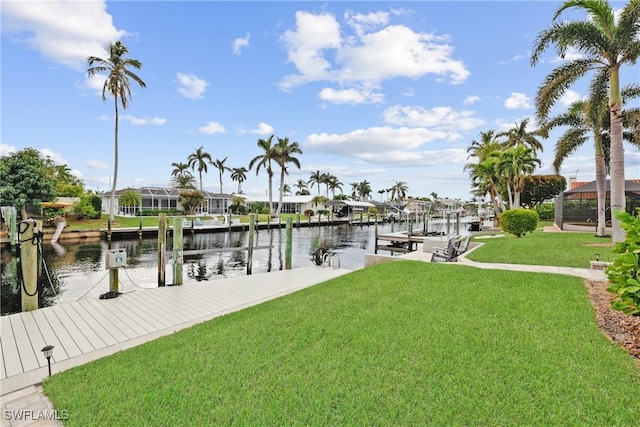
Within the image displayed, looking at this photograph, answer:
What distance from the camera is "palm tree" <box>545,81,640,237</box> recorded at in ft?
46.5

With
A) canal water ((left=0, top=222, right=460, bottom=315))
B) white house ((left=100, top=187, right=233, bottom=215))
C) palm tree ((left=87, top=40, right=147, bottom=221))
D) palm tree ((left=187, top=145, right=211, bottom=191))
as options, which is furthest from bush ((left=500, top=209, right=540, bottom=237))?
palm tree ((left=187, top=145, right=211, bottom=191))

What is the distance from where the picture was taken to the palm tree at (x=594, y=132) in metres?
14.2

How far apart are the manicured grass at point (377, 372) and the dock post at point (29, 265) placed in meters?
3.51

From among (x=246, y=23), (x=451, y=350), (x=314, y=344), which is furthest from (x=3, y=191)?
(x=451, y=350)

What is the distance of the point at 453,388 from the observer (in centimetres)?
316

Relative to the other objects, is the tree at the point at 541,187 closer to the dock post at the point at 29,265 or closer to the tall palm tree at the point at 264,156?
the tall palm tree at the point at 264,156

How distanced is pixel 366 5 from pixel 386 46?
2.06 meters

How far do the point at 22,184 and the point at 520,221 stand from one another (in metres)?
32.6

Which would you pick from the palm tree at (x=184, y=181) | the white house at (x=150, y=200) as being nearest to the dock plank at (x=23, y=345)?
the white house at (x=150, y=200)

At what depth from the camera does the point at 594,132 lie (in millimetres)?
15500

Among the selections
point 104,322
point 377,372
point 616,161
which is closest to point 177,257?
point 104,322

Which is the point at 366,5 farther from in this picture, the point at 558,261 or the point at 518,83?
the point at 558,261

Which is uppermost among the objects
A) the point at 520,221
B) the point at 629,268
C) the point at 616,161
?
the point at 616,161

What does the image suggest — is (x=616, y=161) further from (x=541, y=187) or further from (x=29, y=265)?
(x=541, y=187)
